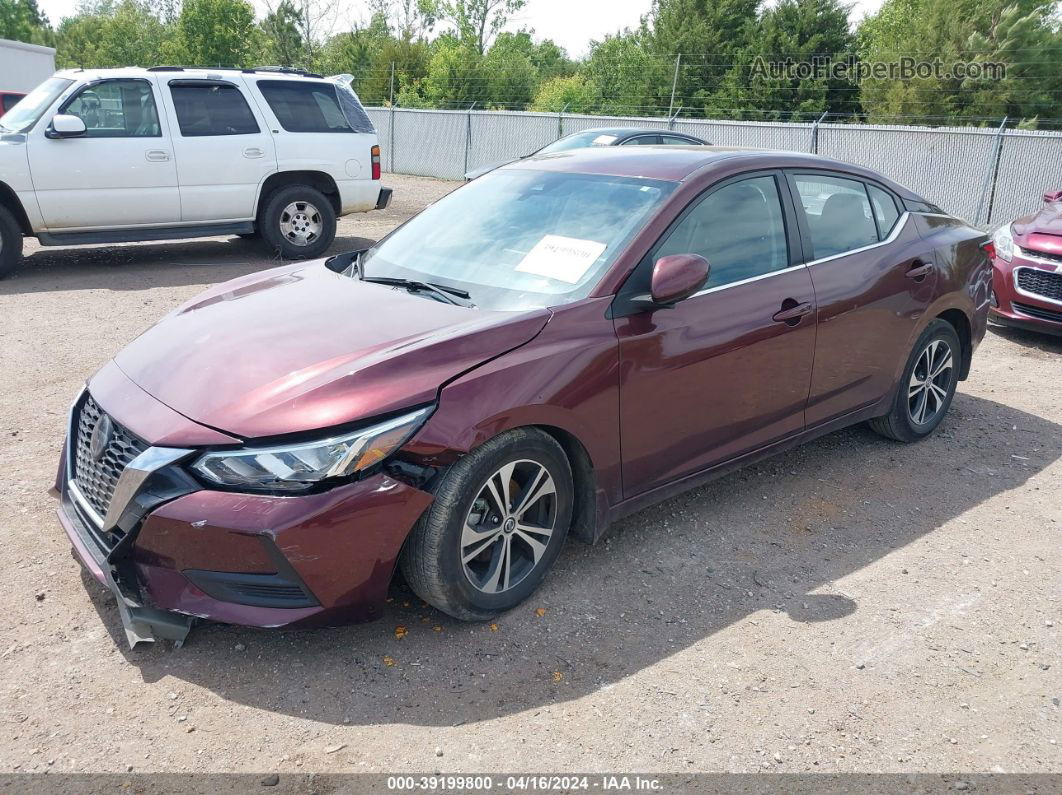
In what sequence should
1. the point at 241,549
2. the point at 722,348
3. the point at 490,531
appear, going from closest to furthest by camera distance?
1. the point at 241,549
2. the point at 490,531
3. the point at 722,348

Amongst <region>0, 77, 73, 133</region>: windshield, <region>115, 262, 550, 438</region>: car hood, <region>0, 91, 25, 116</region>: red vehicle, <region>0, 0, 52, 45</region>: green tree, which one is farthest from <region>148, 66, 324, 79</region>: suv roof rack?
<region>0, 0, 52, 45</region>: green tree

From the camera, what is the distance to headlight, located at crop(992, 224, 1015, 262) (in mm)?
8363

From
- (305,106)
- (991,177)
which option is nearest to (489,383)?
(305,106)

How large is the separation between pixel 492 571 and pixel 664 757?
3.13 ft

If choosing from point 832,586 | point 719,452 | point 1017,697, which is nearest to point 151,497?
point 719,452

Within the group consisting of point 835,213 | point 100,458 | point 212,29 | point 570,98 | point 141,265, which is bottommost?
point 141,265

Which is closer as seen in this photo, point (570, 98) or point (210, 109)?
point (210, 109)

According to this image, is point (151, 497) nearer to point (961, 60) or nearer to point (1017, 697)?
point (1017, 697)

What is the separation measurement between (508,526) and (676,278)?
118cm

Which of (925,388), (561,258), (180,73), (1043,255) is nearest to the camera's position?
(561,258)

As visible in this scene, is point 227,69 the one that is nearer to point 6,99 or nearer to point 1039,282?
point 1039,282

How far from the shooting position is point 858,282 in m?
4.74

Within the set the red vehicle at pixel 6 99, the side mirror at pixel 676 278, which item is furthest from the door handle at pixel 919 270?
the red vehicle at pixel 6 99

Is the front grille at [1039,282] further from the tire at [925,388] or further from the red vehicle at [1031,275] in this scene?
the tire at [925,388]
